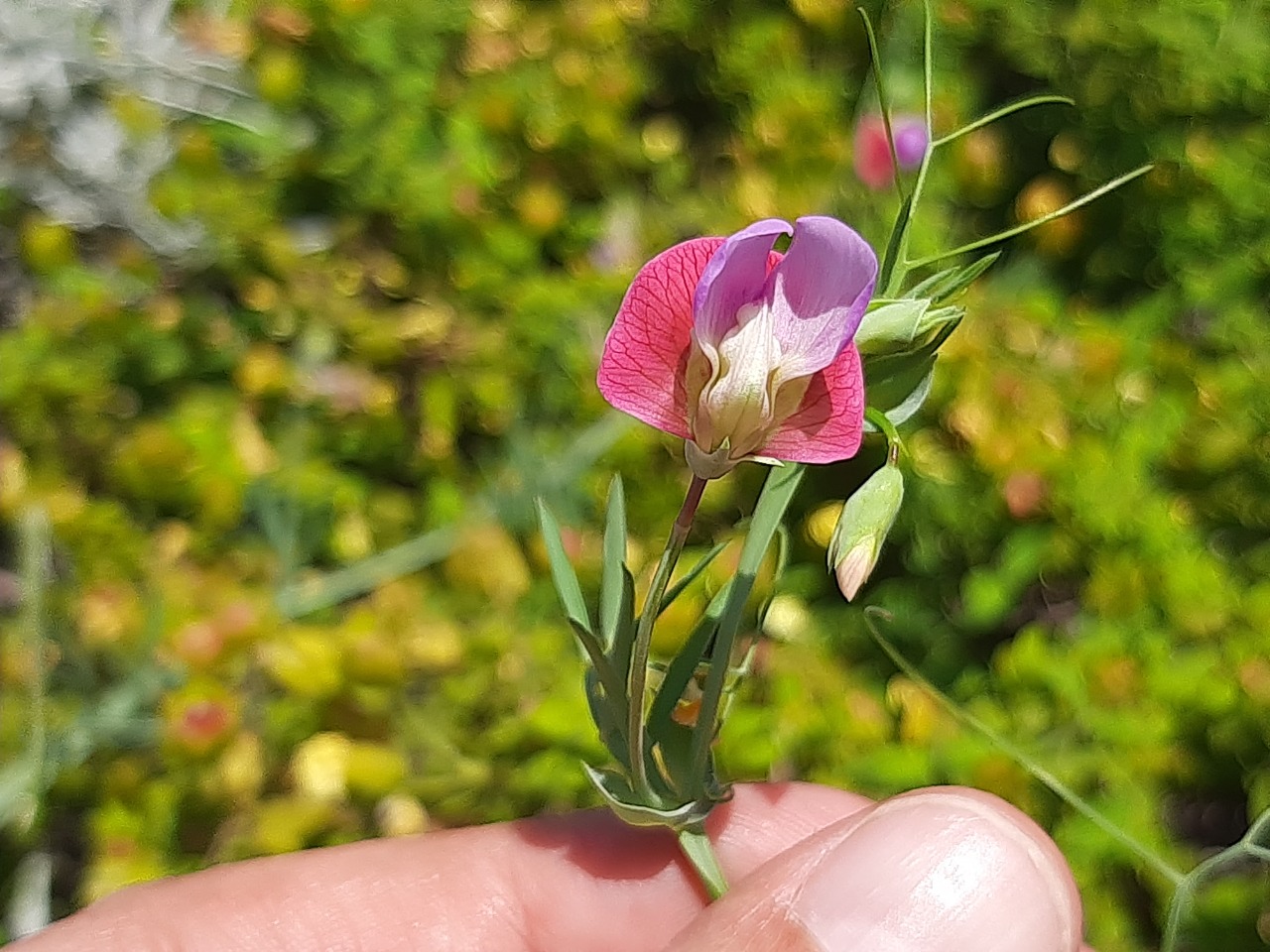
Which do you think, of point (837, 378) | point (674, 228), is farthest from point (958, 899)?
point (674, 228)

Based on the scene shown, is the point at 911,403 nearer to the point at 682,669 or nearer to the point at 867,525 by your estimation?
the point at 867,525

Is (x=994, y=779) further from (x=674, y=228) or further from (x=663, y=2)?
(x=663, y=2)

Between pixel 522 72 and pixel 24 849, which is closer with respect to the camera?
pixel 24 849

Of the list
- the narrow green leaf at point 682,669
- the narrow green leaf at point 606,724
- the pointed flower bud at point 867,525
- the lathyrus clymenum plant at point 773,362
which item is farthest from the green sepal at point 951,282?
the narrow green leaf at point 606,724

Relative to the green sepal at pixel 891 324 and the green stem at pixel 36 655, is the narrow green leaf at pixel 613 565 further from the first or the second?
the green stem at pixel 36 655

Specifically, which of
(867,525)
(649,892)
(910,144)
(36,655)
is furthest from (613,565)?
(910,144)

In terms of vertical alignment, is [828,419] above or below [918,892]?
above
